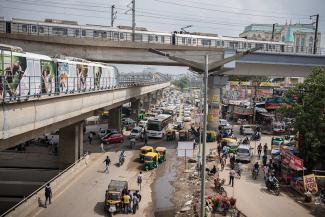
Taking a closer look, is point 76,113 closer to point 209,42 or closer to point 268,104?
point 209,42

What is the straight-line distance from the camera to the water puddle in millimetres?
25766

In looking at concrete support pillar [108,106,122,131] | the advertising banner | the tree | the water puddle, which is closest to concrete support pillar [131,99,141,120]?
concrete support pillar [108,106,122,131]

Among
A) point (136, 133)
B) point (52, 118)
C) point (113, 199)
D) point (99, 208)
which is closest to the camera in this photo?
point (52, 118)

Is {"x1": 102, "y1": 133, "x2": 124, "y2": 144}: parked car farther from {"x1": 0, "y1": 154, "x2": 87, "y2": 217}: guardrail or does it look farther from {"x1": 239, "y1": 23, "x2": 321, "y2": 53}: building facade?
{"x1": 239, "y1": 23, "x2": 321, "y2": 53}: building facade

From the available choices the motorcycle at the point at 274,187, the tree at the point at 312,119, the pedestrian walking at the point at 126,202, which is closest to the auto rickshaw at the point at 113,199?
the pedestrian walking at the point at 126,202

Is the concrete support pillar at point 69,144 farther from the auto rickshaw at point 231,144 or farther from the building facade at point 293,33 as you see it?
the building facade at point 293,33

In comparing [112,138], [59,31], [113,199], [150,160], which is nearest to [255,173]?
[150,160]

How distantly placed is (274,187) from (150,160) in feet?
41.8

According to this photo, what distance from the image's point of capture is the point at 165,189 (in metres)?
31.0

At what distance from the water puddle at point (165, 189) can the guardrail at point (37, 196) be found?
25.3 ft

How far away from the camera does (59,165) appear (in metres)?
37.3

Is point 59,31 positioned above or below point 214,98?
above

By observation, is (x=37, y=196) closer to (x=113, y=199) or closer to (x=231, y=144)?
(x=113, y=199)

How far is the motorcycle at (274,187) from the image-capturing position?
28.8 meters
